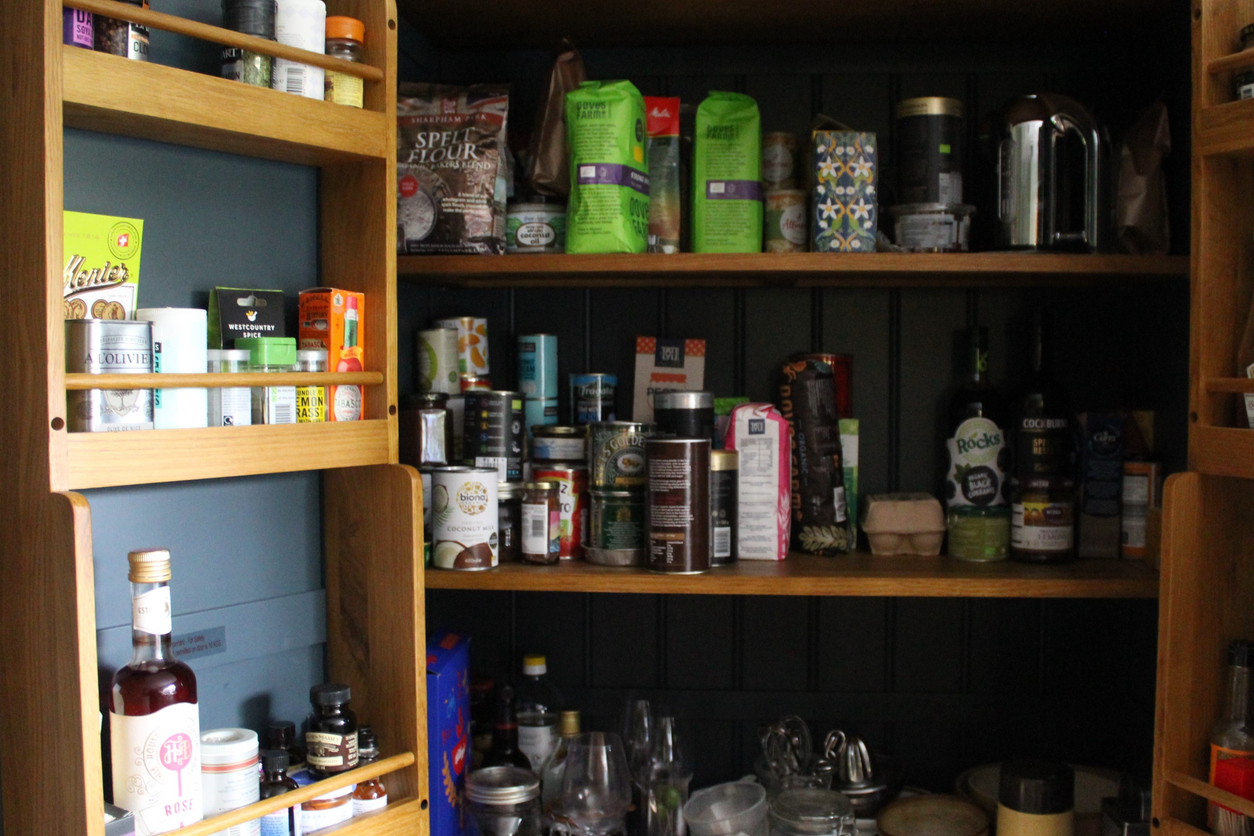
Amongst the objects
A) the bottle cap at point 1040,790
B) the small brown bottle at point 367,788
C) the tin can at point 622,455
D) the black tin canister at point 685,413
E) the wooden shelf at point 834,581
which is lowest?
the bottle cap at point 1040,790

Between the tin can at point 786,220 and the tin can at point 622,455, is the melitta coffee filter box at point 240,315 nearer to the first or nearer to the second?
the tin can at point 622,455

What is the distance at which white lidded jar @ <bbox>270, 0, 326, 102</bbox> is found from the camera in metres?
1.20

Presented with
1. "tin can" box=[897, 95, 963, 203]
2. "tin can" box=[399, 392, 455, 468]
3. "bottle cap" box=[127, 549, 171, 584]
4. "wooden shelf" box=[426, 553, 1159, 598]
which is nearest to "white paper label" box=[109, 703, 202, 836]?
"bottle cap" box=[127, 549, 171, 584]

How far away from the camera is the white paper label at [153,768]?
1009 millimetres

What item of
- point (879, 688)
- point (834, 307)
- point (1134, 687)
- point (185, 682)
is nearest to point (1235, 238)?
point (834, 307)

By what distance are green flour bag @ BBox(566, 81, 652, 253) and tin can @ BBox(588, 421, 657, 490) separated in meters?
0.27

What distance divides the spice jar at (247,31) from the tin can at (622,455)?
0.68m

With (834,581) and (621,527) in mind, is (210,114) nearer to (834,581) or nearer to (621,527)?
(621,527)

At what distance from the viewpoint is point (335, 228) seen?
1.38 m

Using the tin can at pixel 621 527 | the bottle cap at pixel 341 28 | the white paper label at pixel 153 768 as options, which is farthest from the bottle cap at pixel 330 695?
the bottle cap at pixel 341 28

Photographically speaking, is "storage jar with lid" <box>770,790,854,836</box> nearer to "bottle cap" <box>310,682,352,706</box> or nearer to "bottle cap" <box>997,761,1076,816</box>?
"bottle cap" <box>997,761,1076,816</box>

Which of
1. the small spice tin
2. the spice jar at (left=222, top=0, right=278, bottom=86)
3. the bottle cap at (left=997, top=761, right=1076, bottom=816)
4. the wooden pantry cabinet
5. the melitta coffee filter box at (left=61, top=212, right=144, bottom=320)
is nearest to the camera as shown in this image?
the wooden pantry cabinet

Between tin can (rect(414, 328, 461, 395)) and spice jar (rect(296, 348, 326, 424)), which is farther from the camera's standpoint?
tin can (rect(414, 328, 461, 395))

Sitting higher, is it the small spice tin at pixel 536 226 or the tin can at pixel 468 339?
the small spice tin at pixel 536 226
